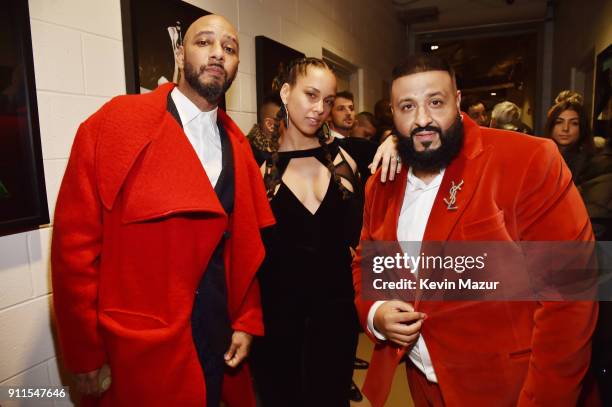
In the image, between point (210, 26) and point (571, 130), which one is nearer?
point (210, 26)

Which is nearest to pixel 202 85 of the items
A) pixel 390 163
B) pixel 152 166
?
pixel 152 166

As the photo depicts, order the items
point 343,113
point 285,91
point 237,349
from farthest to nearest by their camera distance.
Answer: point 343,113 < point 285,91 < point 237,349

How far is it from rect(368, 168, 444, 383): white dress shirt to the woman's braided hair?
59cm

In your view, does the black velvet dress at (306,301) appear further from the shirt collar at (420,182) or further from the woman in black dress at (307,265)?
the shirt collar at (420,182)

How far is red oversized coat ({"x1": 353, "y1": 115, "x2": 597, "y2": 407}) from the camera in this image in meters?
1.09

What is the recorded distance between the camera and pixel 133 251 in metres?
1.24

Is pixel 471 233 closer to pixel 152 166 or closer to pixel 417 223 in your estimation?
pixel 417 223

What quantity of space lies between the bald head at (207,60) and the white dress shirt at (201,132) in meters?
0.03

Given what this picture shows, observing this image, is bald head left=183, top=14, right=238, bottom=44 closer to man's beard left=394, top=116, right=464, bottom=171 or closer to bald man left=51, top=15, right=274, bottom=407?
bald man left=51, top=15, right=274, bottom=407

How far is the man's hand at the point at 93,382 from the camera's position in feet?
4.10

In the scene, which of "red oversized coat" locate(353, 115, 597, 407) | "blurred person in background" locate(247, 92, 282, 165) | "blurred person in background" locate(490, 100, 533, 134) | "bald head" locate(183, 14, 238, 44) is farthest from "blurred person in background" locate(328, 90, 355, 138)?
"red oversized coat" locate(353, 115, 597, 407)

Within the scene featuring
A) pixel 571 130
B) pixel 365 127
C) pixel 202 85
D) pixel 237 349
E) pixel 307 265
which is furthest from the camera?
pixel 365 127

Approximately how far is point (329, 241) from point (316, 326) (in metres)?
0.39

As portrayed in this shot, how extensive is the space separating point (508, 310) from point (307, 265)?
0.90 m
